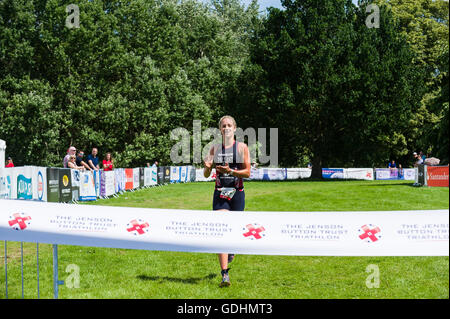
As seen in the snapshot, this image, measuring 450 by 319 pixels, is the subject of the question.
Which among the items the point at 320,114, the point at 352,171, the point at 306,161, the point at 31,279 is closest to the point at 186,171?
the point at 320,114

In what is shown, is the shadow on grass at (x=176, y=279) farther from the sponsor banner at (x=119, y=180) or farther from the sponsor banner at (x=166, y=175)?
the sponsor banner at (x=166, y=175)

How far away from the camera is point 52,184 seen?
14.2 metres

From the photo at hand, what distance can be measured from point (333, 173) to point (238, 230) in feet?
129

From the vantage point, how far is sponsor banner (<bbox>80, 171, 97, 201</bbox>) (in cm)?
1666

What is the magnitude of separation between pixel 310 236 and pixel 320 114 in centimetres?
3497

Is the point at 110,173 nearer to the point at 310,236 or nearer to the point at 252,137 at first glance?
the point at 310,236

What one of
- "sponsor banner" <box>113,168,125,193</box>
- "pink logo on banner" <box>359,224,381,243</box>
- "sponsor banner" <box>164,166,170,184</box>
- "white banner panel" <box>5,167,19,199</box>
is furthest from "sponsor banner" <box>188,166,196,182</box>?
"pink logo on banner" <box>359,224,381,243</box>

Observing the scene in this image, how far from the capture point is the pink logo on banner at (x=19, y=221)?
4.57 metres

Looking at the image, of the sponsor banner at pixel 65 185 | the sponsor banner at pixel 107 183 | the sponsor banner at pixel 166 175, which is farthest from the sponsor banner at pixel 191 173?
the sponsor banner at pixel 65 185

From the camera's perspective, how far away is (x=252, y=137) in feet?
133

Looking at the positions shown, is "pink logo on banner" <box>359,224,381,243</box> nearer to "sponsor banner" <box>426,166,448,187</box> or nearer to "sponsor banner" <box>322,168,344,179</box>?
"sponsor banner" <box>426,166,448,187</box>

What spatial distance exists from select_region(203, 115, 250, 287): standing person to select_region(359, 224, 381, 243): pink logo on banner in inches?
66.2

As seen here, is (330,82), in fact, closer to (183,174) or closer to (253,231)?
(183,174)
